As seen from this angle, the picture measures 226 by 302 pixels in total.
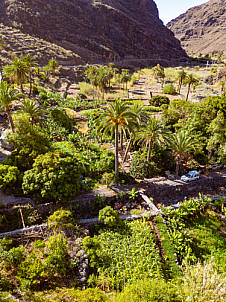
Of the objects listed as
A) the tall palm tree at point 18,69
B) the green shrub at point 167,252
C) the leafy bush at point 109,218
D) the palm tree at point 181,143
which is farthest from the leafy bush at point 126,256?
the tall palm tree at point 18,69

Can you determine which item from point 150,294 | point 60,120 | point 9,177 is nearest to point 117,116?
point 9,177

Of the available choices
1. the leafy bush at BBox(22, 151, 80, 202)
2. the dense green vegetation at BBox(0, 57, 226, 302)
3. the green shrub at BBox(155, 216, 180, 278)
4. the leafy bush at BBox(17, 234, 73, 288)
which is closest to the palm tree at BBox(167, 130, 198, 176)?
the dense green vegetation at BBox(0, 57, 226, 302)

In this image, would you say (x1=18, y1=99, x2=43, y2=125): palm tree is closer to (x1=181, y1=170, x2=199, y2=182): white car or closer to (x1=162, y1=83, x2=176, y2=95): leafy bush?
(x1=181, y1=170, x2=199, y2=182): white car

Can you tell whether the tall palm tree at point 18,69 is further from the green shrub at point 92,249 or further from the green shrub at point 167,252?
the green shrub at point 167,252

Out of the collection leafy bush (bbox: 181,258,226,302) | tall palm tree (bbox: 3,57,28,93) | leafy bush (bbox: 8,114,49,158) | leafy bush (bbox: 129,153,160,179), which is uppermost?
tall palm tree (bbox: 3,57,28,93)

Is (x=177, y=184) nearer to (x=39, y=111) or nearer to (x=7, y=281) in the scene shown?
(x=7, y=281)
